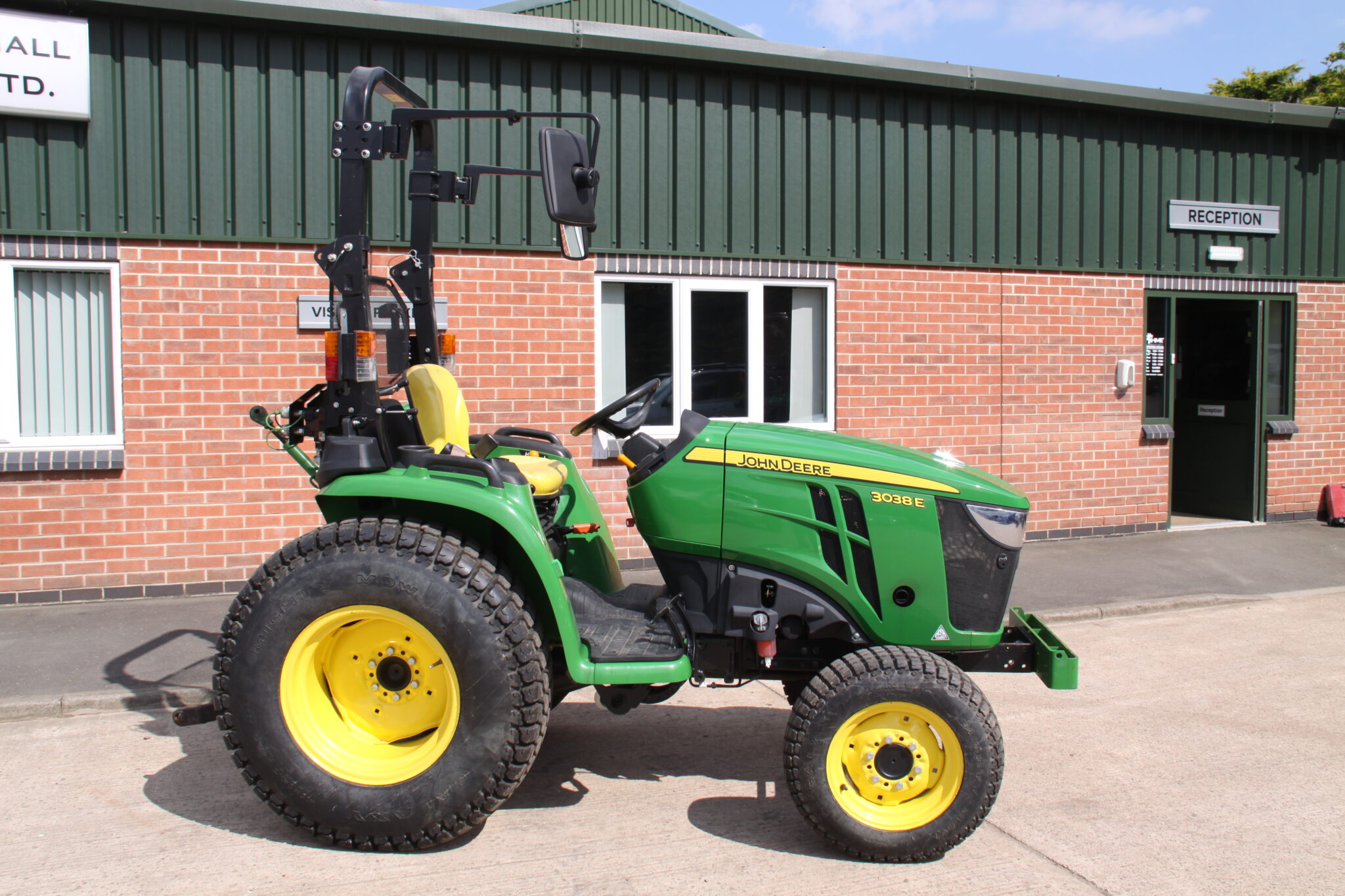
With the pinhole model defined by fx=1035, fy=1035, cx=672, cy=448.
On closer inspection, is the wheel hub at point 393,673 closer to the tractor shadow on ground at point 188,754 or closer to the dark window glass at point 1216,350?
the tractor shadow on ground at point 188,754

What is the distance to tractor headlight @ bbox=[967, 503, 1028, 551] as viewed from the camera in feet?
12.1

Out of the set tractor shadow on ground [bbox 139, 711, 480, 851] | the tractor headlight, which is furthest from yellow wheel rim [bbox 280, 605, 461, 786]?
the tractor headlight

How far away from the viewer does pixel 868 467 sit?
12.1ft

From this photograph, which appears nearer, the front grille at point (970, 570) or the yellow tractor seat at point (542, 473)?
the front grille at point (970, 570)

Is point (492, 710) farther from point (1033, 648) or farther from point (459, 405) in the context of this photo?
point (1033, 648)

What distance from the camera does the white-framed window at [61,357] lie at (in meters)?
7.11

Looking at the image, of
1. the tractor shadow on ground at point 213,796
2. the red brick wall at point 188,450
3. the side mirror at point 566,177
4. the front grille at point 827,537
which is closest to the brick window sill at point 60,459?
the red brick wall at point 188,450

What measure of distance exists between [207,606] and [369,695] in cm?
402

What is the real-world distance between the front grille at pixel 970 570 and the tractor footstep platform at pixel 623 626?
3.30 feet

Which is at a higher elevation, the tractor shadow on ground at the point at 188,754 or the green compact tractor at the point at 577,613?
the green compact tractor at the point at 577,613

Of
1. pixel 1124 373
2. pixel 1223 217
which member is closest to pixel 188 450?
pixel 1124 373

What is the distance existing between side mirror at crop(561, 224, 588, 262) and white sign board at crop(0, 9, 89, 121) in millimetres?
4879

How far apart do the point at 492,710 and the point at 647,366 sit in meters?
5.24

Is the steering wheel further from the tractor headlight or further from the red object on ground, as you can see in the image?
the red object on ground
